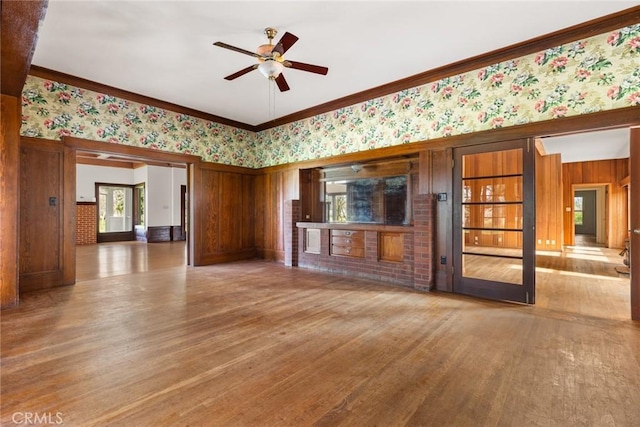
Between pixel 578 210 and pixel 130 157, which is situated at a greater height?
pixel 130 157

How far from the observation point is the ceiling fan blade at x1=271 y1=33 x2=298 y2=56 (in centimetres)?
286

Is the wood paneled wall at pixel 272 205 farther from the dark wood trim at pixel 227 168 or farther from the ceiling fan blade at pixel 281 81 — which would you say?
the ceiling fan blade at pixel 281 81

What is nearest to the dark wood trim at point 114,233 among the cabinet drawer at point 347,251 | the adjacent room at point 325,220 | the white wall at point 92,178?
the white wall at point 92,178

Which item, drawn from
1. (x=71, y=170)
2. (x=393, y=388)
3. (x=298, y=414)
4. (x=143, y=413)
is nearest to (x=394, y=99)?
(x=393, y=388)

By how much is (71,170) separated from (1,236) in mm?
1570

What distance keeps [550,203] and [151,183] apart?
13.0m

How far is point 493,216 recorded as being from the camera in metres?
3.92

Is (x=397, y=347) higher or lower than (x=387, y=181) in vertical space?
lower

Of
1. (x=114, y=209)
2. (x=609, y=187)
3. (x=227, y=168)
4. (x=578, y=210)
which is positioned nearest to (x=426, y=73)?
(x=227, y=168)

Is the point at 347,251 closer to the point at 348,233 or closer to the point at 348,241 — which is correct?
the point at 348,241

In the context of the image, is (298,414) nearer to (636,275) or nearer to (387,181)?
(636,275)

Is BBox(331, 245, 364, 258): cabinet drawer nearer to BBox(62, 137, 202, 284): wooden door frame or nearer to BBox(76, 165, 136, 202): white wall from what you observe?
BBox(62, 137, 202, 284): wooden door frame

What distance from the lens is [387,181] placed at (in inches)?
212

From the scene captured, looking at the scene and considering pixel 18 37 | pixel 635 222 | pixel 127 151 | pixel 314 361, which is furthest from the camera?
pixel 127 151
